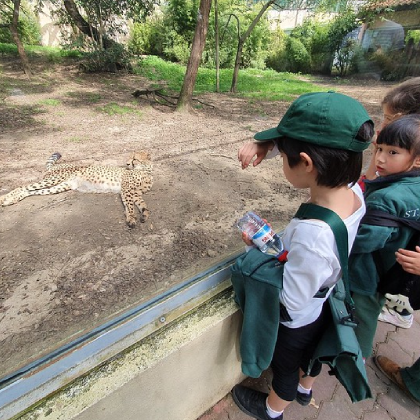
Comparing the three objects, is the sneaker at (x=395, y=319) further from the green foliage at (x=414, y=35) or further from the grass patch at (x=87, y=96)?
the green foliage at (x=414, y=35)

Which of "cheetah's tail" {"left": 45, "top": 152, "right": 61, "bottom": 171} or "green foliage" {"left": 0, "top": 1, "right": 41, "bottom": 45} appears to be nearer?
"cheetah's tail" {"left": 45, "top": 152, "right": 61, "bottom": 171}

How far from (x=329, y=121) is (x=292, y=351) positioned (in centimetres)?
91

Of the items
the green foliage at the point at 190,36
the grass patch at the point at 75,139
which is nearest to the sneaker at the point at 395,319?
the grass patch at the point at 75,139

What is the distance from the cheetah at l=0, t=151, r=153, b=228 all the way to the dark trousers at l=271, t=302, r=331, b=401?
4.93 ft

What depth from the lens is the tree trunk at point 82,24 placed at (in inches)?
358

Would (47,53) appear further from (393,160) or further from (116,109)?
(393,160)

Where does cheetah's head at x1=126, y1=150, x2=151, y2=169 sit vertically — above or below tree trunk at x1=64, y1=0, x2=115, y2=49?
below

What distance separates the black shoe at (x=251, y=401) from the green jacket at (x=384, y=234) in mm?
716

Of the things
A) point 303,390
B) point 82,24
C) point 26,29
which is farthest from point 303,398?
point 26,29

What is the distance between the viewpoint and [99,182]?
9.48 ft

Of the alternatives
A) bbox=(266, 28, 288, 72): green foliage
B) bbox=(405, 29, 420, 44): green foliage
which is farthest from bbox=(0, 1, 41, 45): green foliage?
bbox=(405, 29, 420, 44): green foliage

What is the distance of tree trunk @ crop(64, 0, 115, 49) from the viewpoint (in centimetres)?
909

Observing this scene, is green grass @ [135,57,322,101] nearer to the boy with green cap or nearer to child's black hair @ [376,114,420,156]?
child's black hair @ [376,114,420,156]

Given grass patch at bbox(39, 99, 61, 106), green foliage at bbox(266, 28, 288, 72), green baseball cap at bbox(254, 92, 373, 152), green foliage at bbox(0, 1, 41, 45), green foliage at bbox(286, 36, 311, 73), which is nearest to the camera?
green baseball cap at bbox(254, 92, 373, 152)
